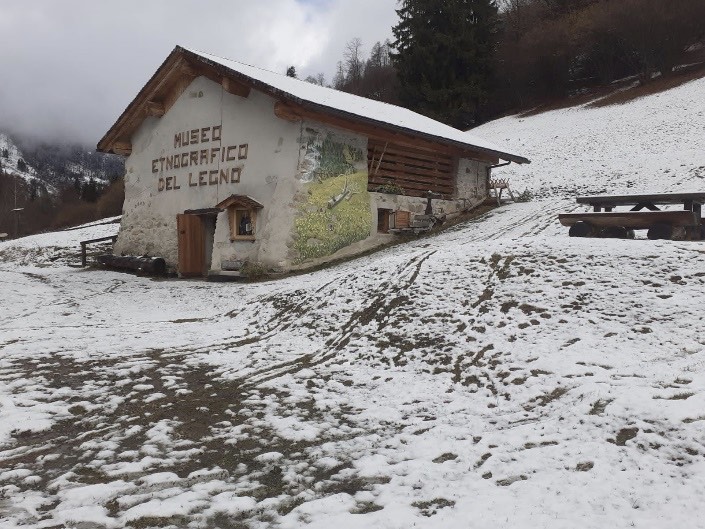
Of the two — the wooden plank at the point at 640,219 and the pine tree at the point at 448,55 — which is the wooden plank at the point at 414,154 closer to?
the wooden plank at the point at 640,219

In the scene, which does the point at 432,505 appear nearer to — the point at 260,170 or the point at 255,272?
the point at 255,272

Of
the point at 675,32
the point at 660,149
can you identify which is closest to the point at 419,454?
the point at 660,149

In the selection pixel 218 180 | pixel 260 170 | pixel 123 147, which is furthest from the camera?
→ pixel 123 147

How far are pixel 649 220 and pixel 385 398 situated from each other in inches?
286

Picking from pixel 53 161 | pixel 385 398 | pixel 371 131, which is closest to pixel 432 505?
pixel 385 398

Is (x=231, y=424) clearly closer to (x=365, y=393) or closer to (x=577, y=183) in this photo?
(x=365, y=393)

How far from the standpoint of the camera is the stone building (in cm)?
1334

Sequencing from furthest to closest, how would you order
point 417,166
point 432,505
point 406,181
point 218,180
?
point 417,166
point 406,181
point 218,180
point 432,505

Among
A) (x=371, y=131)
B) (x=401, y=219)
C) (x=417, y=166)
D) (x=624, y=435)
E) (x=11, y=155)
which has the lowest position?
(x=624, y=435)

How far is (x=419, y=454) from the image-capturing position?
4.01 metres

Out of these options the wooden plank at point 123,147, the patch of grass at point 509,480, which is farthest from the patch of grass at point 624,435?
the wooden plank at point 123,147

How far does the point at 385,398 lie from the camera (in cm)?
536

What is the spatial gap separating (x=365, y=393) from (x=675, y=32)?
39.2 metres

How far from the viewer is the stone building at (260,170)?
13336mm
